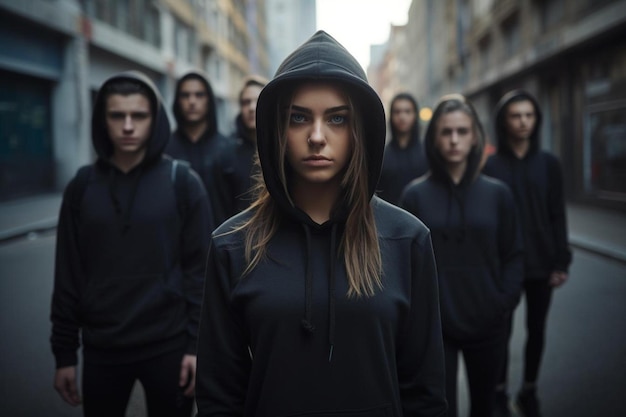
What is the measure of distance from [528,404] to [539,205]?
1514mm

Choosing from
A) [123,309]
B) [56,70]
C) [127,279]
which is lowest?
[123,309]

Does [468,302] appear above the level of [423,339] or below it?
below

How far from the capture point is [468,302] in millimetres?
3160

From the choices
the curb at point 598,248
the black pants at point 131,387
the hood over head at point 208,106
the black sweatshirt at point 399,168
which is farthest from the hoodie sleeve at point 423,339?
the curb at point 598,248

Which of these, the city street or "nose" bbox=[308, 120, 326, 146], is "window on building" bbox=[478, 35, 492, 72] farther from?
"nose" bbox=[308, 120, 326, 146]

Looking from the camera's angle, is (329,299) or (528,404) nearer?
(329,299)

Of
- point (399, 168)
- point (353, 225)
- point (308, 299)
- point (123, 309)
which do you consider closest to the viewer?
point (308, 299)

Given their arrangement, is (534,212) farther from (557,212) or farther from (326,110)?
(326,110)

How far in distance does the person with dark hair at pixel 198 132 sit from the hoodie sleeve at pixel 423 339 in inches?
116

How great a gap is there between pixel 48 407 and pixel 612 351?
4.97 metres

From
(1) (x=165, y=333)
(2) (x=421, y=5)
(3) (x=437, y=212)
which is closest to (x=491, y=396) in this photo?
(3) (x=437, y=212)

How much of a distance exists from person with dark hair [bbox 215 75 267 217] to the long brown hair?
8.61ft

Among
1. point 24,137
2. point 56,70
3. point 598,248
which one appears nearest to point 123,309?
point 598,248

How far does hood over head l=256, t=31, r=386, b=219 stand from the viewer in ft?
5.59
